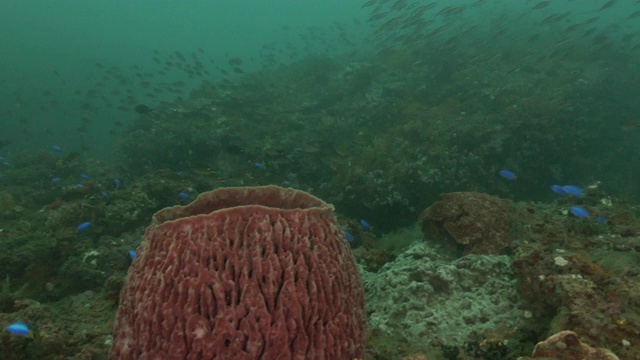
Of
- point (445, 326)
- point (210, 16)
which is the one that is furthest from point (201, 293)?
point (210, 16)

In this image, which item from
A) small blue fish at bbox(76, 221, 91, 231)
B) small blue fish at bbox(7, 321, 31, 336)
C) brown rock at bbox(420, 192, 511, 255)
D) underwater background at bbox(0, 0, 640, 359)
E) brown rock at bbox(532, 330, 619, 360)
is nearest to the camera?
brown rock at bbox(532, 330, 619, 360)

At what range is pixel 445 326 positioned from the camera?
3531 mm

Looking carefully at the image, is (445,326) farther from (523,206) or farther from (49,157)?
(49,157)

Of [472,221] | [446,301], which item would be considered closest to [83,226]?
[446,301]

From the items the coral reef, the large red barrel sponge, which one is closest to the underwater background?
the coral reef

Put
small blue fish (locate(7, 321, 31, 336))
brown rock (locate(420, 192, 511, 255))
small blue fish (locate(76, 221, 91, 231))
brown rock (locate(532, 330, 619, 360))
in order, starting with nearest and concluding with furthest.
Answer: brown rock (locate(532, 330, 619, 360)), small blue fish (locate(7, 321, 31, 336)), brown rock (locate(420, 192, 511, 255)), small blue fish (locate(76, 221, 91, 231))

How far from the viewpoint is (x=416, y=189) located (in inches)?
368

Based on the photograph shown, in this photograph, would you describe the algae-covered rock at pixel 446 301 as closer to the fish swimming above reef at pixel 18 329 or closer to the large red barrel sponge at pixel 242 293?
the large red barrel sponge at pixel 242 293

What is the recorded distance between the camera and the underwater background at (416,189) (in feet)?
11.1

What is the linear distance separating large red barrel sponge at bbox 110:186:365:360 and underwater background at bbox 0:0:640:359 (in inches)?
30.5

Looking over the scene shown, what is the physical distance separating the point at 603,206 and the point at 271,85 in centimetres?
2108

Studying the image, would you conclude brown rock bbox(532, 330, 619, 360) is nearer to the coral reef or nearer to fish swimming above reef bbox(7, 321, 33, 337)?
the coral reef

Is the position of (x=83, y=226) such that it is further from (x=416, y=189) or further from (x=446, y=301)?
(x=416, y=189)

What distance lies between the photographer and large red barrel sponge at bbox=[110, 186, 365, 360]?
234 centimetres
